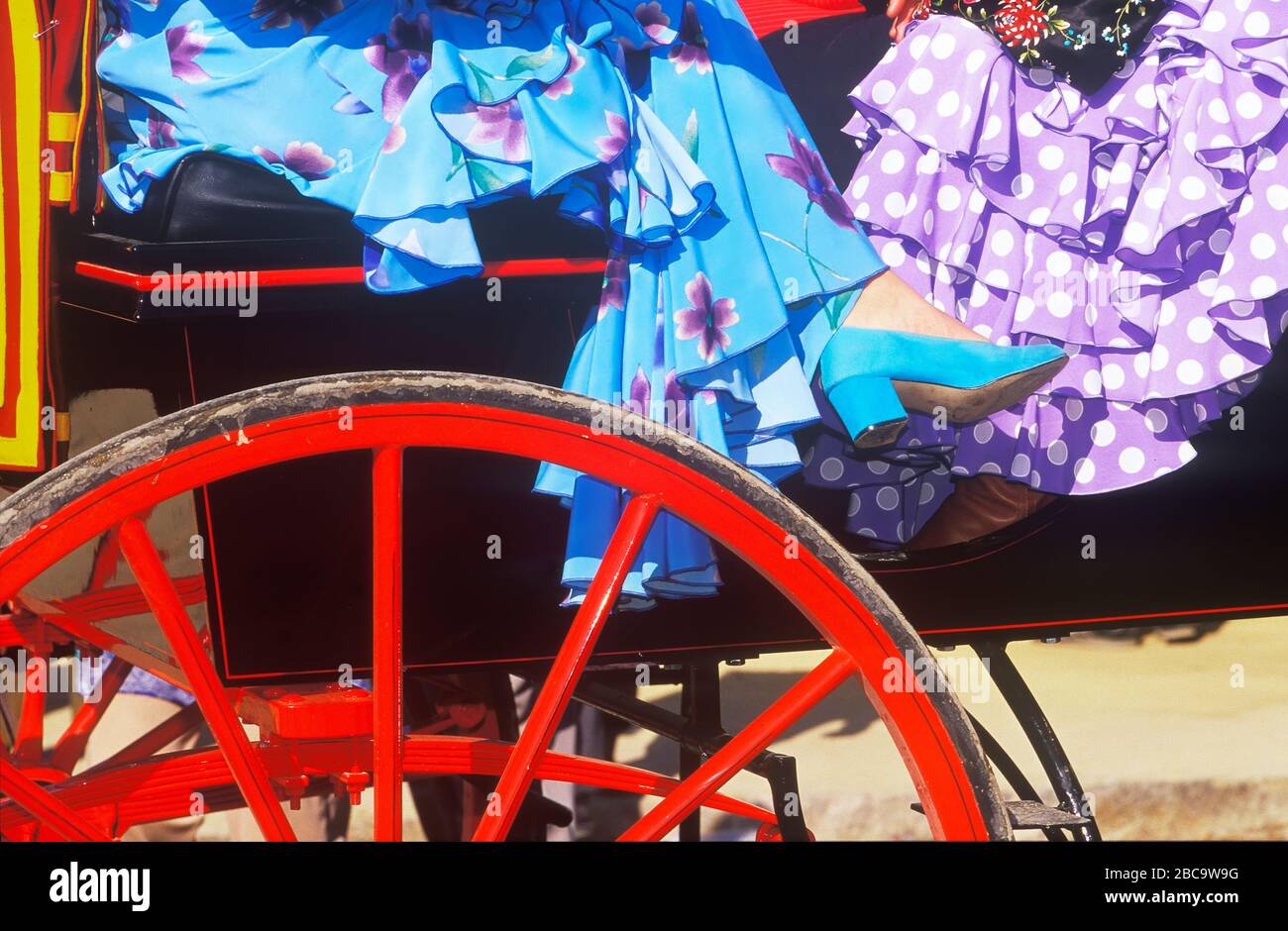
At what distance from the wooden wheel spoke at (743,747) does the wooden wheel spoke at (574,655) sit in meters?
0.16

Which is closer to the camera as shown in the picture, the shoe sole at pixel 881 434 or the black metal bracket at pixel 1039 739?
the shoe sole at pixel 881 434

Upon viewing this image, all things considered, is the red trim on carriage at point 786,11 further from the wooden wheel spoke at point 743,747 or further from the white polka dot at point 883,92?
the wooden wheel spoke at point 743,747

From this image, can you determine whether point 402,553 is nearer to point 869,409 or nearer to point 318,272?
point 318,272

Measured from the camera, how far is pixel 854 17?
1738 millimetres

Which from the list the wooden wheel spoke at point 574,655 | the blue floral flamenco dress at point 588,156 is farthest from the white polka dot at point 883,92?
the wooden wheel spoke at point 574,655

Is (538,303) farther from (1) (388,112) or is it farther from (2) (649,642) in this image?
(2) (649,642)

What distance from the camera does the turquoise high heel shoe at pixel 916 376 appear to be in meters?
1.69

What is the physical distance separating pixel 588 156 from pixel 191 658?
73 centimetres

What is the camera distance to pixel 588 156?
1541 mm

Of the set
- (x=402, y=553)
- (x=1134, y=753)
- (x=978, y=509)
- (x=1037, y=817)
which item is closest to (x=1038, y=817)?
(x=1037, y=817)

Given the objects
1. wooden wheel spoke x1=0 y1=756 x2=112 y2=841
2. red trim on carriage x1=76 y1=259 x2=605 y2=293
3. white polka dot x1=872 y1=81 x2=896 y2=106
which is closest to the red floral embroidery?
white polka dot x1=872 y1=81 x2=896 y2=106

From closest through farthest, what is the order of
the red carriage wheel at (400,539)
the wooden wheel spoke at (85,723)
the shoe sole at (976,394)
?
the red carriage wheel at (400,539)
the shoe sole at (976,394)
the wooden wheel spoke at (85,723)

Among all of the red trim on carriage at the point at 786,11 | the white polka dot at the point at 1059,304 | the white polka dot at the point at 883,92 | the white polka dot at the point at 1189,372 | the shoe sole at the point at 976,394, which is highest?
the red trim on carriage at the point at 786,11
